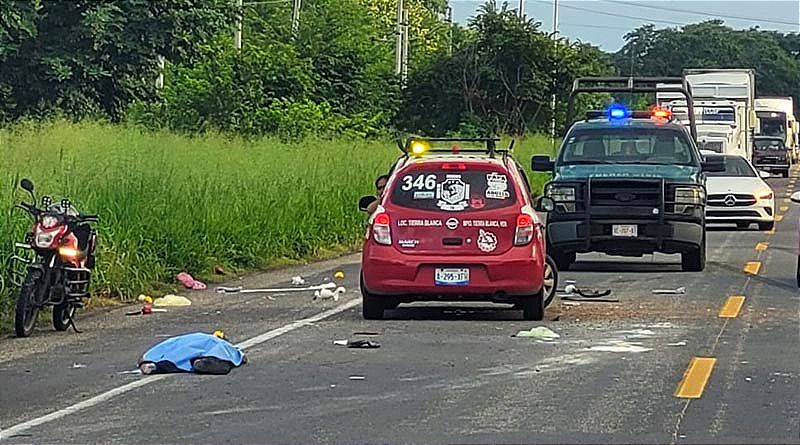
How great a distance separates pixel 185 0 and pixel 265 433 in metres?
25.3

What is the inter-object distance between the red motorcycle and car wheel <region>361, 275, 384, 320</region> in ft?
8.38

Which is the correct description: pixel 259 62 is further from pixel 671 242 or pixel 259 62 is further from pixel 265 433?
pixel 265 433

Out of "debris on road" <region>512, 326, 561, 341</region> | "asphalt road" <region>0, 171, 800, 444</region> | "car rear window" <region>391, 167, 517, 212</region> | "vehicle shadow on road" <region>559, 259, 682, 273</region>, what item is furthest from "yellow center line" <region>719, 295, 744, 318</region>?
"vehicle shadow on road" <region>559, 259, 682, 273</region>

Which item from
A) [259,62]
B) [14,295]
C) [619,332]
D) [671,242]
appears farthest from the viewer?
[259,62]

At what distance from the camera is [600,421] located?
30.3 feet

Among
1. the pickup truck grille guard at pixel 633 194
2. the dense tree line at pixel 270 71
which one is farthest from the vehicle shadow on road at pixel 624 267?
the dense tree line at pixel 270 71

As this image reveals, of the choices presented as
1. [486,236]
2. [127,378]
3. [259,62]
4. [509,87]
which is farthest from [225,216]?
[509,87]

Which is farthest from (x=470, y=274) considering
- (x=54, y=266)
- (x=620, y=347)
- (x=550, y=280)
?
(x=54, y=266)

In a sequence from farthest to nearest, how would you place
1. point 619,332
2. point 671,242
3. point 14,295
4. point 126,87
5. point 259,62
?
point 259,62
point 126,87
point 671,242
point 14,295
point 619,332

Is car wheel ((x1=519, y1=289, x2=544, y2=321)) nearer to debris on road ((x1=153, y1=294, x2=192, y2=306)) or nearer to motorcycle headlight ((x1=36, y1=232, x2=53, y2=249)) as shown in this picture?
debris on road ((x1=153, y1=294, x2=192, y2=306))

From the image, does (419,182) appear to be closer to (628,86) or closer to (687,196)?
(687,196)

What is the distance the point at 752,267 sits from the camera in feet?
66.1

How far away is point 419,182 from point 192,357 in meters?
3.69

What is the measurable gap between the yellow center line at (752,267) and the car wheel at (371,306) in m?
6.63
